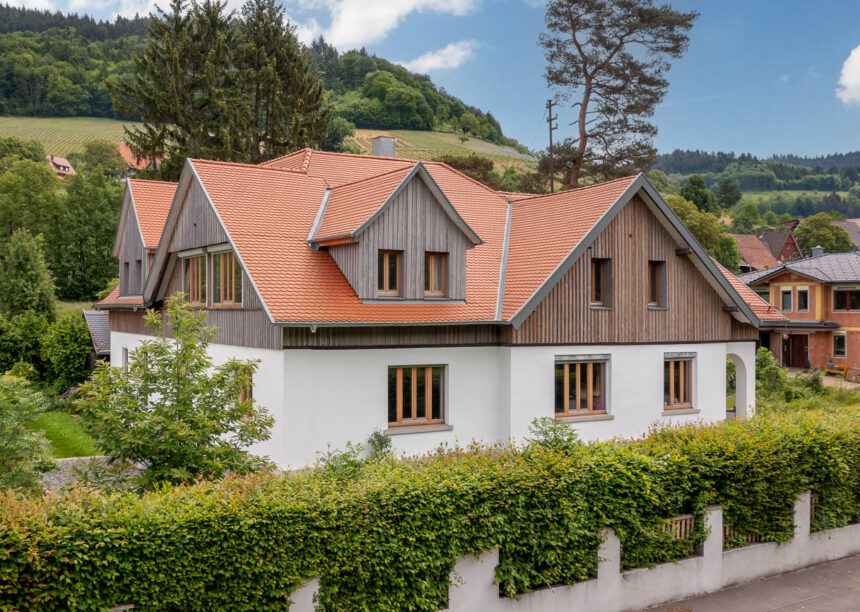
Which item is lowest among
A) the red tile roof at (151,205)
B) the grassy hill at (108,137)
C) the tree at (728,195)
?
the red tile roof at (151,205)

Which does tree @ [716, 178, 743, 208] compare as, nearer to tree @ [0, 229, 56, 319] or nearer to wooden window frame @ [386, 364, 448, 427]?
tree @ [0, 229, 56, 319]

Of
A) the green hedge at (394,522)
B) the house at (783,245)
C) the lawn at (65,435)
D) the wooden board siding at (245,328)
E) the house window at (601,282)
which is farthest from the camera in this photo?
the house at (783,245)

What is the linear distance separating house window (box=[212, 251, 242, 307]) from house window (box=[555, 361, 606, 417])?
8525 mm

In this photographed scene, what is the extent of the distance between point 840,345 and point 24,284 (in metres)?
49.5

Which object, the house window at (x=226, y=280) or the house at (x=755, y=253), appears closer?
the house window at (x=226, y=280)

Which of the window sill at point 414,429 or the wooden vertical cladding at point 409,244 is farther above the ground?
the wooden vertical cladding at point 409,244

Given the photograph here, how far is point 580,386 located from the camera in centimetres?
2006

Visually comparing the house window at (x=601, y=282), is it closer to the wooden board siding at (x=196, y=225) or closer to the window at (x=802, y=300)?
the wooden board siding at (x=196, y=225)

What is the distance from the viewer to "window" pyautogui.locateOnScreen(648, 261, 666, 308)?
2127 cm

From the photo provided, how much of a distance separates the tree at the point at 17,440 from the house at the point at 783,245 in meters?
95.5

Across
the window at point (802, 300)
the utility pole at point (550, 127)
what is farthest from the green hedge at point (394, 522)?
the window at point (802, 300)

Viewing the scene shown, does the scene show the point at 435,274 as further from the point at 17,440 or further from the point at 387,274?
the point at 17,440

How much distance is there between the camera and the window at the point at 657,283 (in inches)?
837

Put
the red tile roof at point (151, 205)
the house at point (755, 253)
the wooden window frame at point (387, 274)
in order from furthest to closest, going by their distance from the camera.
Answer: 1. the house at point (755, 253)
2. the red tile roof at point (151, 205)
3. the wooden window frame at point (387, 274)
